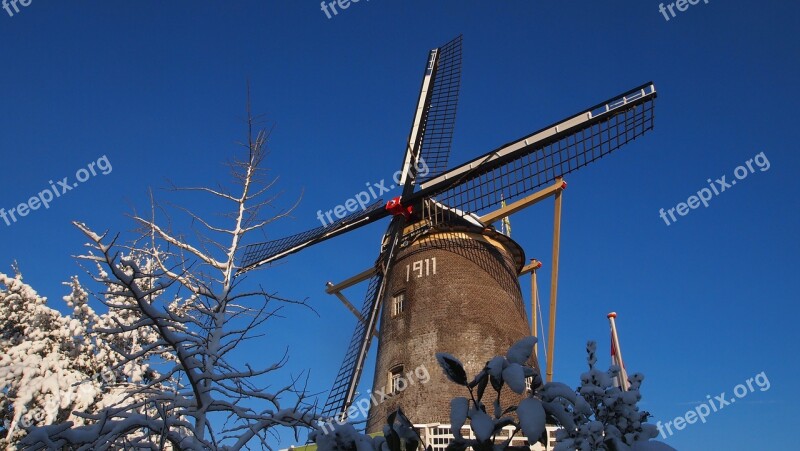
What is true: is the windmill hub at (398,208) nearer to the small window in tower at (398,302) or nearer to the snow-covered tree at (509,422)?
the small window in tower at (398,302)

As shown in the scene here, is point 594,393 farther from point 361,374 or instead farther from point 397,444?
point 361,374

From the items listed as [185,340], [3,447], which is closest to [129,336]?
[3,447]

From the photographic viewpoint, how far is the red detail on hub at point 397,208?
17.2 metres

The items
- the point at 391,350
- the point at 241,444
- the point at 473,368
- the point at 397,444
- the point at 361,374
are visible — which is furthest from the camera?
the point at 361,374

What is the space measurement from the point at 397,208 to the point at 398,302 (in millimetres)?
3096

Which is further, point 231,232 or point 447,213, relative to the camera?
point 447,213

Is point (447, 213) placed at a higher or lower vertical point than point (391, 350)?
higher

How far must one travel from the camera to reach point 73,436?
369 centimetres

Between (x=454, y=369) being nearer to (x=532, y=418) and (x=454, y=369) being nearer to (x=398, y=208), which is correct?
(x=532, y=418)

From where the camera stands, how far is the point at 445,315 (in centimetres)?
1423

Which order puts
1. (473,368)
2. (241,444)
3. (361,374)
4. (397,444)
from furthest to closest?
(361,374), (473,368), (241,444), (397,444)

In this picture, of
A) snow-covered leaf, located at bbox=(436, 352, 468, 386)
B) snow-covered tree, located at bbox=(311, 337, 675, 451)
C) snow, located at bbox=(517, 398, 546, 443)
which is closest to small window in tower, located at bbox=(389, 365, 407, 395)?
snow-covered tree, located at bbox=(311, 337, 675, 451)

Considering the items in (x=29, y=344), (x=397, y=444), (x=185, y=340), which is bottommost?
(x=397, y=444)

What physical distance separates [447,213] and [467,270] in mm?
1972
